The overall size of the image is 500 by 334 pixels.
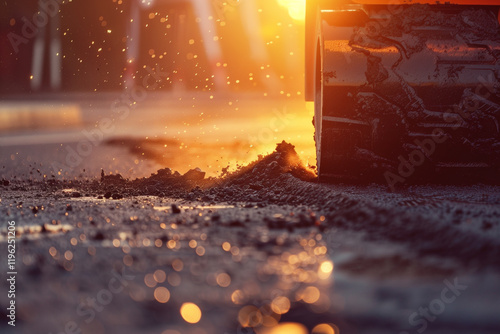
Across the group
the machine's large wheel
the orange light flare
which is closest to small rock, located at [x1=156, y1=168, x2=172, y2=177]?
the orange light flare

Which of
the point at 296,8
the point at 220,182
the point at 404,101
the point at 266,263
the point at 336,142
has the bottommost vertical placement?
the point at 266,263

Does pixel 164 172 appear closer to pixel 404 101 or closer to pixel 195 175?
pixel 195 175

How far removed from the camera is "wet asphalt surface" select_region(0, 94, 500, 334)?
2033 millimetres

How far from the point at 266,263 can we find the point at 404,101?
2.57 m

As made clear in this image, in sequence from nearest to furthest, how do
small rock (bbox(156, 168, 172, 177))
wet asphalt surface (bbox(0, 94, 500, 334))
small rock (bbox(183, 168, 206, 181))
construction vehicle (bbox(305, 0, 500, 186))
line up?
wet asphalt surface (bbox(0, 94, 500, 334)) → construction vehicle (bbox(305, 0, 500, 186)) → small rock (bbox(183, 168, 206, 181)) → small rock (bbox(156, 168, 172, 177))

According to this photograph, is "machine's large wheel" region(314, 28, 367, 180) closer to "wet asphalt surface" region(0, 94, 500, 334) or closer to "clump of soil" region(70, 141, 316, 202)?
"wet asphalt surface" region(0, 94, 500, 334)

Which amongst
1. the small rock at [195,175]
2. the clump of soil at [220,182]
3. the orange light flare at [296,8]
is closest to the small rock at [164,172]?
the clump of soil at [220,182]

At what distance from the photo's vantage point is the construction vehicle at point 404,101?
189 inches

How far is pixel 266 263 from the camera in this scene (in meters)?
2.63

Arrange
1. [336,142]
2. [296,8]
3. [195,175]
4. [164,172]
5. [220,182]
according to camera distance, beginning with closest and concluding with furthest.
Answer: [336,142]
[220,182]
[195,175]
[164,172]
[296,8]

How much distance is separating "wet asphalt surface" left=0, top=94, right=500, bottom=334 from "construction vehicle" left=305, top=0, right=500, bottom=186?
24cm

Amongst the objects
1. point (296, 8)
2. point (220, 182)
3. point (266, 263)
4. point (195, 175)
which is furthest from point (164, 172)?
point (266, 263)

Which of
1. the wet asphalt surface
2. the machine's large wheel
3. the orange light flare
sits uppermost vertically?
the orange light flare

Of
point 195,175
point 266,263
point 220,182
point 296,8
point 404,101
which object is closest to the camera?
point 266,263
